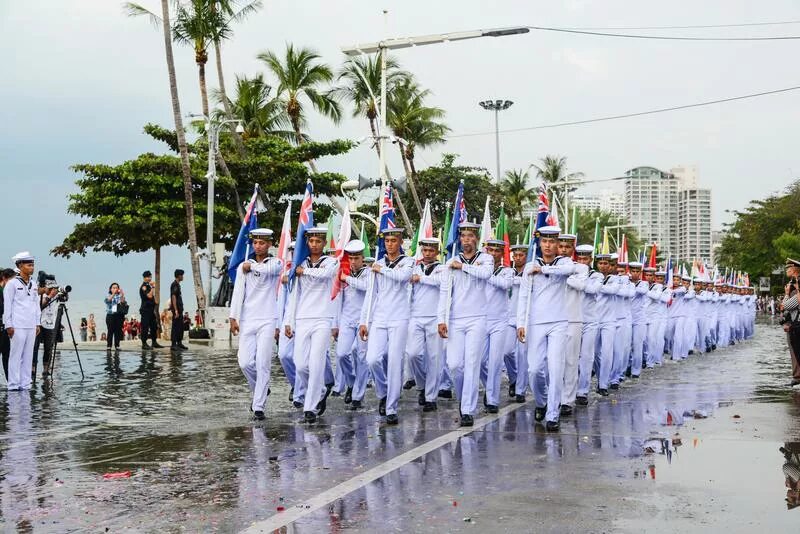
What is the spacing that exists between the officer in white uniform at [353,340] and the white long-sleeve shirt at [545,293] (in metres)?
2.24

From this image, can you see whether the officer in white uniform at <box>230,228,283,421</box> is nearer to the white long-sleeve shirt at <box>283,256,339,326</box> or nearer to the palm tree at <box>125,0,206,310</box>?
the white long-sleeve shirt at <box>283,256,339,326</box>

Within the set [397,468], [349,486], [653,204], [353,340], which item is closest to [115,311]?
[353,340]

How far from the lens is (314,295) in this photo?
432 inches

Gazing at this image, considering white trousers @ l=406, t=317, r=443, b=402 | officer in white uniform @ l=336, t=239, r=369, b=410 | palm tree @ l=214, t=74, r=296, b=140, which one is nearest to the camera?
white trousers @ l=406, t=317, r=443, b=402

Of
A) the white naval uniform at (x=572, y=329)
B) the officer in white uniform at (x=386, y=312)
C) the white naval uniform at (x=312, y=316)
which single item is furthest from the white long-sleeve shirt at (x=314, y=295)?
the white naval uniform at (x=572, y=329)

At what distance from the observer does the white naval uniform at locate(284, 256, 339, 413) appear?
426 inches

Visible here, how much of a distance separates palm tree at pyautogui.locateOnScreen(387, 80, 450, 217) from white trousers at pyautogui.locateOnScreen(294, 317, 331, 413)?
34.1 metres

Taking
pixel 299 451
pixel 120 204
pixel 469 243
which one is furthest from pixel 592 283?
pixel 120 204

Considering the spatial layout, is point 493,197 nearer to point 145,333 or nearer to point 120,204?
point 120,204

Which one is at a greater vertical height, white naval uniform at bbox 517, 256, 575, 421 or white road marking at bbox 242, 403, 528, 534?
white naval uniform at bbox 517, 256, 575, 421

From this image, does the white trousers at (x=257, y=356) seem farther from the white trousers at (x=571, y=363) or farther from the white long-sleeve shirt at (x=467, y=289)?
the white trousers at (x=571, y=363)

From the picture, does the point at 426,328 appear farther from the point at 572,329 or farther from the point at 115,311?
the point at 115,311

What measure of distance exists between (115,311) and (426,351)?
14.8 metres

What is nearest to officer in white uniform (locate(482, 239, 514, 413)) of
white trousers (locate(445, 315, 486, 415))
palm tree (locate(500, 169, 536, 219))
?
white trousers (locate(445, 315, 486, 415))
